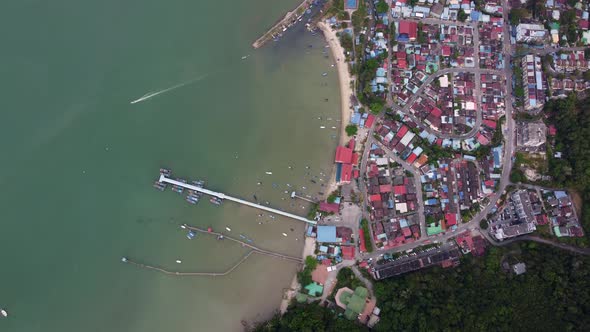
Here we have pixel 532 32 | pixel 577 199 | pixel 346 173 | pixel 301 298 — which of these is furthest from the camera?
pixel 532 32

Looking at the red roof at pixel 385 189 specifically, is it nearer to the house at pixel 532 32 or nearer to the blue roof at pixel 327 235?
the blue roof at pixel 327 235

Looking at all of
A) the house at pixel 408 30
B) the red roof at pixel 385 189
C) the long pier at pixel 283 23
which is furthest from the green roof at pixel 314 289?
the house at pixel 408 30

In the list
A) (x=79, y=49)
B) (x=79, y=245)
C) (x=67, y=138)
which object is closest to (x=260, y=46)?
(x=79, y=49)

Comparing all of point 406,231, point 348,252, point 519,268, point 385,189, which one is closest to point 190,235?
point 348,252

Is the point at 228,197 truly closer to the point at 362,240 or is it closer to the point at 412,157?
the point at 362,240

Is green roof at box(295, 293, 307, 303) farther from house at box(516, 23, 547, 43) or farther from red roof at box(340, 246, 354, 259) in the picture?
house at box(516, 23, 547, 43)

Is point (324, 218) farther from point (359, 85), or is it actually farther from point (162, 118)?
point (162, 118)
